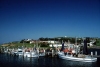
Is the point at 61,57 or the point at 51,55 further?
the point at 51,55

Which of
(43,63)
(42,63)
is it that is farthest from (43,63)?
(42,63)

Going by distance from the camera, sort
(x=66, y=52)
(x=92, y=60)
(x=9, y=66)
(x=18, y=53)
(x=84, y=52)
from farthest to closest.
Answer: (x=18, y=53)
(x=66, y=52)
(x=84, y=52)
(x=92, y=60)
(x=9, y=66)

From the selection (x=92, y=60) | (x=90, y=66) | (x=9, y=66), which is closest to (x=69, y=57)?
(x=92, y=60)

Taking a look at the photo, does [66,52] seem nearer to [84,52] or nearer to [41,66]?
[84,52]

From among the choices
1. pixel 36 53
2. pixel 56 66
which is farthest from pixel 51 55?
pixel 56 66

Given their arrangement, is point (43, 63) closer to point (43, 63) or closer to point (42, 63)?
point (43, 63)

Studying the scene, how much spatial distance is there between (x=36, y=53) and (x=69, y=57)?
1055 cm

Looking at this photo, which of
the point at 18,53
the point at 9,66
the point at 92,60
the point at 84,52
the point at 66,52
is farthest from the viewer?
the point at 18,53

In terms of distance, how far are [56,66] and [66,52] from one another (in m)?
16.4

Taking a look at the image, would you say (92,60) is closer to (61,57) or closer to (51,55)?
(61,57)

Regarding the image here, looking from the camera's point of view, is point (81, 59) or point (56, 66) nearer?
point (56, 66)

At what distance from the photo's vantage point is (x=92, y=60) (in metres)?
42.1

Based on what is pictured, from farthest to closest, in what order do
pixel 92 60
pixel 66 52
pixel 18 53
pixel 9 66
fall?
pixel 18 53
pixel 66 52
pixel 92 60
pixel 9 66

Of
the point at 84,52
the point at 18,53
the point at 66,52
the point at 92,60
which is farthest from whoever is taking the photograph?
the point at 18,53
